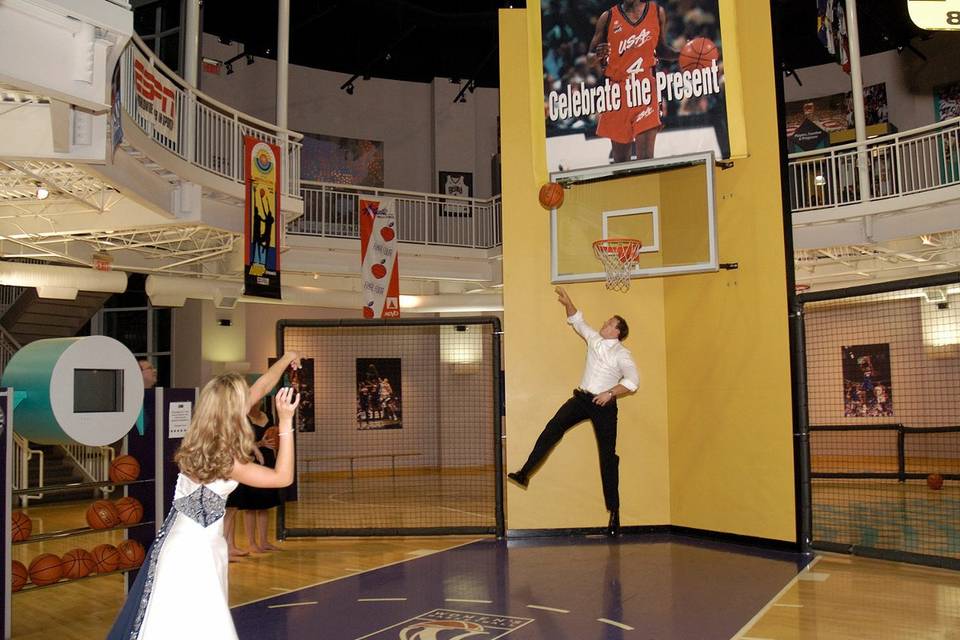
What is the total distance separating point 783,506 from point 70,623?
5.71 m

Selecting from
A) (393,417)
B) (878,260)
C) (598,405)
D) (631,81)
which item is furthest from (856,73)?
(393,417)

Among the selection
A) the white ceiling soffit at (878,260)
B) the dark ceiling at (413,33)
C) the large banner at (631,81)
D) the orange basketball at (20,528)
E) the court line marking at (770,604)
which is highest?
the dark ceiling at (413,33)

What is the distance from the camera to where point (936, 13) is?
4.13 meters

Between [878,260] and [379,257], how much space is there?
1004 cm

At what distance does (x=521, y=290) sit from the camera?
28.5ft

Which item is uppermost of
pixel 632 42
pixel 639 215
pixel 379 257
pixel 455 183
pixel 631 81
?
pixel 455 183

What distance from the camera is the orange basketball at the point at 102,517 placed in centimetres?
630

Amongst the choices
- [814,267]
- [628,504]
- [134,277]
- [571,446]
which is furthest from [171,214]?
[814,267]

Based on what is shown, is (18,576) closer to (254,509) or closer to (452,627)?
(254,509)

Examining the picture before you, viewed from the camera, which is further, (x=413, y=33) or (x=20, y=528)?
(x=413, y=33)

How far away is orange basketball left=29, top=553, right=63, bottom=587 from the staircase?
43.1 ft

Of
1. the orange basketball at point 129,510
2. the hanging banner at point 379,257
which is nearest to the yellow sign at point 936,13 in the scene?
the orange basketball at point 129,510

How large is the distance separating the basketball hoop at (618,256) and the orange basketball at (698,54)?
174 centimetres

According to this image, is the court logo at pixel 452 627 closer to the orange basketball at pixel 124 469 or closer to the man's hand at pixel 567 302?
the orange basketball at pixel 124 469
